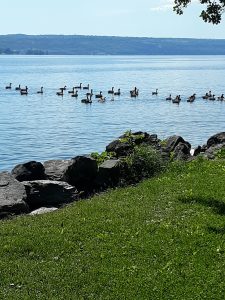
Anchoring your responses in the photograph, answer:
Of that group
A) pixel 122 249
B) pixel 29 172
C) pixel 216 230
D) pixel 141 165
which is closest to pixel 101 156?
pixel 141 165

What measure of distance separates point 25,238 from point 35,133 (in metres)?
41.9

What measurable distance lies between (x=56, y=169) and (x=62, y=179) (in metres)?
1.41

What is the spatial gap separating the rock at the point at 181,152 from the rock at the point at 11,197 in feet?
32.1

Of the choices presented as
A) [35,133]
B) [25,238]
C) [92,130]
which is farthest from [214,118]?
[25,238]

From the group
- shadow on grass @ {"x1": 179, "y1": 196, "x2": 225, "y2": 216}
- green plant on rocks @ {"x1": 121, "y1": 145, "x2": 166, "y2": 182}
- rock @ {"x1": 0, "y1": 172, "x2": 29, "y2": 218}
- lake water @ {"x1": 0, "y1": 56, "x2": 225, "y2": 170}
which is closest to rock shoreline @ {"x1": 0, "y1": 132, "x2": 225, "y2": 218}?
rock @ {"x1": 0, "y1": 172, "x2": 29, "y2": 218}

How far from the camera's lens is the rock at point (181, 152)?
27758mm

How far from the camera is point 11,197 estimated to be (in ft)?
63.1

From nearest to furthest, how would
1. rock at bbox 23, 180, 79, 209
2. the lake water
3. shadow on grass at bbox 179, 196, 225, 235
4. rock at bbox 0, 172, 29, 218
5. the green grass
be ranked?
the green grass → shadow on grass at bbox 179, 196, 225, 235 → rock at bbox 0, 172, 29, 218 → rock at bbox 23, 180, 79, 209 → the lake water

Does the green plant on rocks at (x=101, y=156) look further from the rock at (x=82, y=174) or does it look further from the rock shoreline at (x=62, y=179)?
the rock at (x=82, y=174)

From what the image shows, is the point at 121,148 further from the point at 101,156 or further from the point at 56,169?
the point at 56,169

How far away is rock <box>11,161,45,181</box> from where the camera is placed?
23.1 metres

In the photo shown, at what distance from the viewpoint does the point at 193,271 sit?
11859 millimetres

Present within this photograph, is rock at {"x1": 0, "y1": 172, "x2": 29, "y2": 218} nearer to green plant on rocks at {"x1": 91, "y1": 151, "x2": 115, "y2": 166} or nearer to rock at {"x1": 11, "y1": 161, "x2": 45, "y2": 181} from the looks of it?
rock at {"x1": 11, "y1": 161, "x2": 45, "y2": 181}

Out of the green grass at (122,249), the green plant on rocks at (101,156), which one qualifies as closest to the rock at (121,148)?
the green plant on rocks at (101,156)
